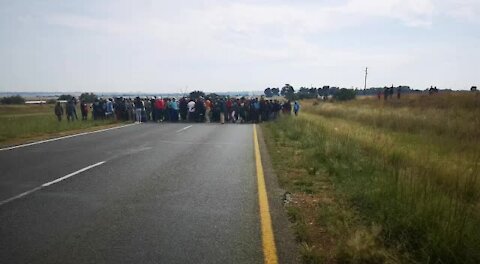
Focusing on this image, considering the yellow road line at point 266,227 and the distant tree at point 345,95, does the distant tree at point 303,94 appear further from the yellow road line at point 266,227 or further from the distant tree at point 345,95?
the yellow road line at point 266,227

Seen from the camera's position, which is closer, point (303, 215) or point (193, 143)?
point (303, 215)

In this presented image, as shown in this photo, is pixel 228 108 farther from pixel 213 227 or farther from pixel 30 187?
pixel 213 227

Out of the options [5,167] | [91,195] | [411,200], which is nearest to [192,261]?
[411,200]

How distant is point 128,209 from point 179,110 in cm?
2591

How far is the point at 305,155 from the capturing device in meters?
12.7

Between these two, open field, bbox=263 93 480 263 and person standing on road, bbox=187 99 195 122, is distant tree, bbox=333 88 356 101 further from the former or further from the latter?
open field, bbox=263 93 480 263

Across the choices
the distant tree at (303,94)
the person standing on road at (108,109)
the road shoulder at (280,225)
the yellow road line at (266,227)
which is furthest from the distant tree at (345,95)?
the yellow road line at (266,227)

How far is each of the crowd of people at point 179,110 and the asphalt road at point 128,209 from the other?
18604 mm

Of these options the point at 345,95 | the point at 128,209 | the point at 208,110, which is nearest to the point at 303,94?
the point at 345,95

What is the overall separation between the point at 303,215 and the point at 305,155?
20.9 ft

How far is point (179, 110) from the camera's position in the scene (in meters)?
32.3

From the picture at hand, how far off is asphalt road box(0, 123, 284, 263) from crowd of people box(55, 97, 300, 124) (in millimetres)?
18604

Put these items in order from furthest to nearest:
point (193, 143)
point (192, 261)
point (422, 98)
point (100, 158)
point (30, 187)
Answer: point (422, 98)
point (193, 143)
point (100, 158)
point (30, 187)
point (192, 261)

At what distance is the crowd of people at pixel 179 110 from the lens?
3068 centimetres
